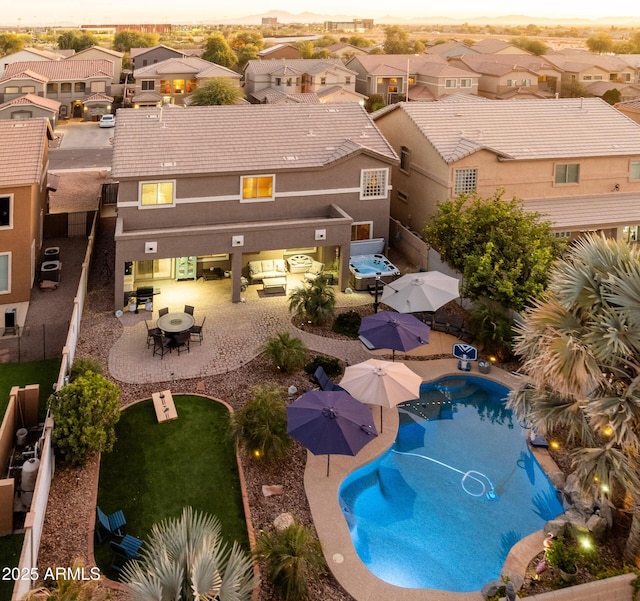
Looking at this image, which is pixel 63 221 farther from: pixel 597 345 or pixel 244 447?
pixel 597 345

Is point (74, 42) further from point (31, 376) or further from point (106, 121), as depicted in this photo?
point (31, 376)

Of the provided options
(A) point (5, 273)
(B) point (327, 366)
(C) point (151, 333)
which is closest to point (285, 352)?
(B) point (327, 366)

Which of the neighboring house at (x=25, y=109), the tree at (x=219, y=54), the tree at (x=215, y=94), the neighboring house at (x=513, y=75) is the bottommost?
the neighboring house at (x=25, y=109)

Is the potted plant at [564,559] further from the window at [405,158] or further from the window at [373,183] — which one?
the window at [405,158]

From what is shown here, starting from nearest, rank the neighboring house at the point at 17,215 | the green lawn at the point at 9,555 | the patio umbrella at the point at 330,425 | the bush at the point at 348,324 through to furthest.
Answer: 1. the green lawn at the point at 9,555
2. the patio umbrella at the point at 330,425
3. the bush at the point at 348,324
4. the neighboring house at the point at 17,215

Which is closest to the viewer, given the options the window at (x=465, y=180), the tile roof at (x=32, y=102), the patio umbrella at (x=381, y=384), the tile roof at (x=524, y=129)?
the patio umbrella at (x=381, y=384)

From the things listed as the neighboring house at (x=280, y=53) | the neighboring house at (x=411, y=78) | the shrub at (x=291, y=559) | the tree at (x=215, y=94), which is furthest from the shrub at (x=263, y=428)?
the neighboring house at (x=280, y=53)
